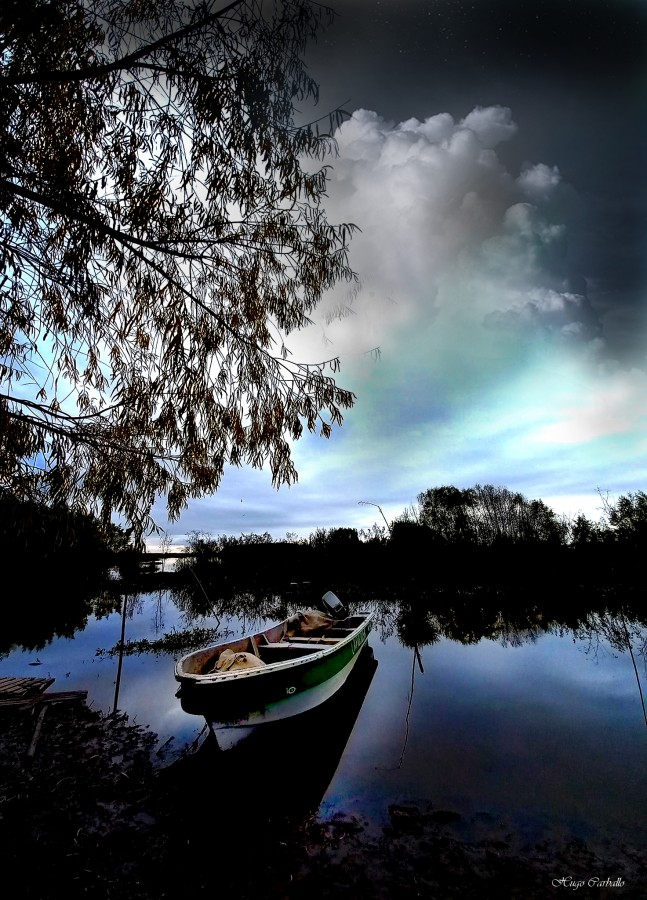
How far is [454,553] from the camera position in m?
36.2

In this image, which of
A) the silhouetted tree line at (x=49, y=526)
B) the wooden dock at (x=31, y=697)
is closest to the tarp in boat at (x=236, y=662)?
the wooden dock at (x=31, y=697)

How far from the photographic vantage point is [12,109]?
2.59 meters

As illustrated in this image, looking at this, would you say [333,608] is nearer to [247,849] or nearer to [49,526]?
[247,849]

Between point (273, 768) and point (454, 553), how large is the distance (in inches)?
1323

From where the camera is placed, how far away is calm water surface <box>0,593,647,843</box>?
4867 mm

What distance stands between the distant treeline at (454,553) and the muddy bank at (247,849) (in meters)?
23.2

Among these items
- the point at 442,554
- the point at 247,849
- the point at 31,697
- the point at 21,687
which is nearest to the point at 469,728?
the point at 247,849

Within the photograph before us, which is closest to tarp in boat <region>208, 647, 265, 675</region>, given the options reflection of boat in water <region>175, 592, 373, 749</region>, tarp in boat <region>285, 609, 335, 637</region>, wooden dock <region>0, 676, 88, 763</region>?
reflection of boat in water <region>175, 592, 373, 749</region>

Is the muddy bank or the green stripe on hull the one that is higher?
the green stripe on hull

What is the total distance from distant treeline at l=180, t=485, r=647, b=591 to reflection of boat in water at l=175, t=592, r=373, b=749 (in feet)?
66.9

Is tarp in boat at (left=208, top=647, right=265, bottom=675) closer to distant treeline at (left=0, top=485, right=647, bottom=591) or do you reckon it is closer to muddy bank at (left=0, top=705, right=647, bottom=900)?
muddy bank at (left=0, top=705, right=647, bottom=900)

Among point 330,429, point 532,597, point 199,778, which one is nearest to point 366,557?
point 532,597

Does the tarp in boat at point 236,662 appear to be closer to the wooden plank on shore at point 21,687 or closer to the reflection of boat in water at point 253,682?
the reflection of boat in water at point 253,682

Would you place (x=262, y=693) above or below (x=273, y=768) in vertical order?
above
